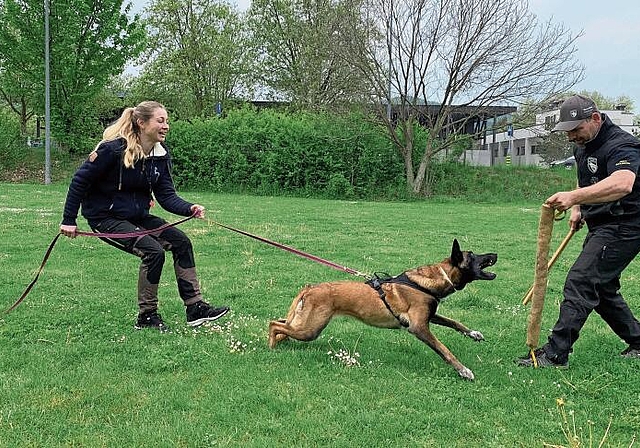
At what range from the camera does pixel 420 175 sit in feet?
90.6

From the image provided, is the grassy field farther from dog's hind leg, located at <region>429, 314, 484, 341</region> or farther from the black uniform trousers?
the black uniform trousers

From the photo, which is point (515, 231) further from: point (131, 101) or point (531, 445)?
point (131, 101)

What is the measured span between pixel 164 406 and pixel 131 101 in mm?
45526

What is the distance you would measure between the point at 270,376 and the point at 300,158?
77.8ft

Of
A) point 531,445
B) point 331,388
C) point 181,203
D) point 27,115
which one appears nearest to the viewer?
point 531,445

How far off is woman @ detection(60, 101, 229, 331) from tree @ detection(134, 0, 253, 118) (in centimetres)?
3981

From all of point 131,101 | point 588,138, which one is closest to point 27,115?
point 131,101

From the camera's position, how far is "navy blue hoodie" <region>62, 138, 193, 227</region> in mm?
5836

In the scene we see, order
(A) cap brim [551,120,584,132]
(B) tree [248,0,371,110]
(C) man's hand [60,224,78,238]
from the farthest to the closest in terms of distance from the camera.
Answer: (B) tree [248,0,371,110] < (C) man's hand [60,224,78,238] < (A) cap brim [551,120,584,132]

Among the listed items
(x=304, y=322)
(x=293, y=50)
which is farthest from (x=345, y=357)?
(x=293, y=50)

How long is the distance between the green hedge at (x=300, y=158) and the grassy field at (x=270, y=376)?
18835 mm

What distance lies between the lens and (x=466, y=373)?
5.02m

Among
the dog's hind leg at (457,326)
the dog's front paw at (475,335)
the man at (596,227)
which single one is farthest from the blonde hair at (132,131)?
the man at (596,227)

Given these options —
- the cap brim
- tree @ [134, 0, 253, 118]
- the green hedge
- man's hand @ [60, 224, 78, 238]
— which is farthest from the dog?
tree @ [134, 0, 253, 118]
